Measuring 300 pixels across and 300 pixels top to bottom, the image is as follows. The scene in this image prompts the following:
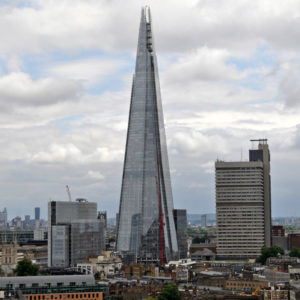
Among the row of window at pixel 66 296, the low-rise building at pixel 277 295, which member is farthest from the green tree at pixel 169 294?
the low-rise building at pixel 277 295

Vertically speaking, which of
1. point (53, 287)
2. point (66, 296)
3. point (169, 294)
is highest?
point (53, 287)

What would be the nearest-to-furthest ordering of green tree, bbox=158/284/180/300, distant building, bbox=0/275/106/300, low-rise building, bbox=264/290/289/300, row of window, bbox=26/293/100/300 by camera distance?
row of window, bbox=26/293/100/300, distant building, bbox=0/275/106/300, low-rise building, bbox=264/290/289/300, green tree, bbox=158/284/180/300

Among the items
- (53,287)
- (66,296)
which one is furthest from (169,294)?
(53,287)

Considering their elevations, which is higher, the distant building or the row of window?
the distant building

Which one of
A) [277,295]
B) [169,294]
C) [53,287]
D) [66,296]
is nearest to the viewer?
[66,296]

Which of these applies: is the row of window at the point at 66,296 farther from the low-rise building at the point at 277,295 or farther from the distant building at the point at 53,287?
the low-rise building at the point at 277,295

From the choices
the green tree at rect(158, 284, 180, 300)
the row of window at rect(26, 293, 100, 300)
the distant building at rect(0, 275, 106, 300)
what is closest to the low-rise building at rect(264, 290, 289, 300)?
the green tree at rect(158, 284, 180, 300)

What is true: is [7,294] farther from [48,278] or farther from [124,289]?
[124,289]

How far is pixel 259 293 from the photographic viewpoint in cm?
18812

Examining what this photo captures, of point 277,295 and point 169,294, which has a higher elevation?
point 169,294

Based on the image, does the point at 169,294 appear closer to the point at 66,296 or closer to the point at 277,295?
the point at 277,295

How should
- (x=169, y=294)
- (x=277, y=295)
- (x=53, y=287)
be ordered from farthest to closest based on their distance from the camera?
(x=169, y=294), (x=277, y=295), (x=53, y=287)

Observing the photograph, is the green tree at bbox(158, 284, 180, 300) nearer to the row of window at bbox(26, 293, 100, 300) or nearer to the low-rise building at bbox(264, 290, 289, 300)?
the row of window at bbox(26, 293, 100, 300)

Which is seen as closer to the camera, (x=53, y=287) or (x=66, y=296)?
(x=66, y=296)
